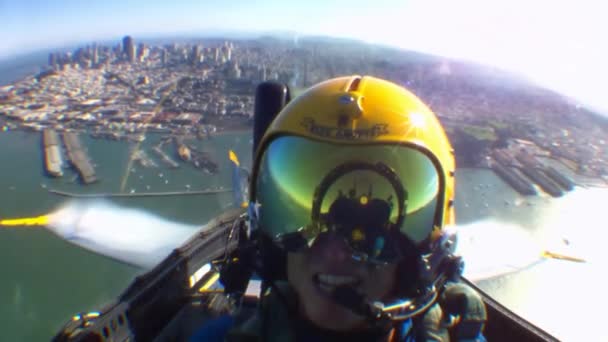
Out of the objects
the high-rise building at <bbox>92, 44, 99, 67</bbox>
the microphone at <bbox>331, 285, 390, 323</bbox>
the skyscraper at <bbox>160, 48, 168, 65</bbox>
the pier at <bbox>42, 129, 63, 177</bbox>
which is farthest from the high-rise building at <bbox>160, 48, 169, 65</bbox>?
the microphone at <bbox>331, 285, 390, 323</bbox>

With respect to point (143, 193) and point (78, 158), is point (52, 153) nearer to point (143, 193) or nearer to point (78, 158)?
point (78, 158)

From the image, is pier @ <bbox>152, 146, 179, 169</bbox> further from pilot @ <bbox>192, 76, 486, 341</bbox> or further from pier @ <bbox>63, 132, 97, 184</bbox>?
pilot @ <bbox>192, 76, 486, 341</bbox>

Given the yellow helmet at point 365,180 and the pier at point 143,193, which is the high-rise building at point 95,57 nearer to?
the pier at point 143,193

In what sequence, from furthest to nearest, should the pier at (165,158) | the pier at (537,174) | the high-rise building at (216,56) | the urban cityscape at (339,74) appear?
the high-rise building at (216,56) < the pier at (165,158) < the urban cityscape at (339,74) < the pier at (537,174)

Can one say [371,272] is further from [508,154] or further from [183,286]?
[508,154]

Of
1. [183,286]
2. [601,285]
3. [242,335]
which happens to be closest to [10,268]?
[183,286]

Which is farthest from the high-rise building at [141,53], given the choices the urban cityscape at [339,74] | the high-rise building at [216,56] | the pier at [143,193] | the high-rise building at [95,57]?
the pier at [143,193]
